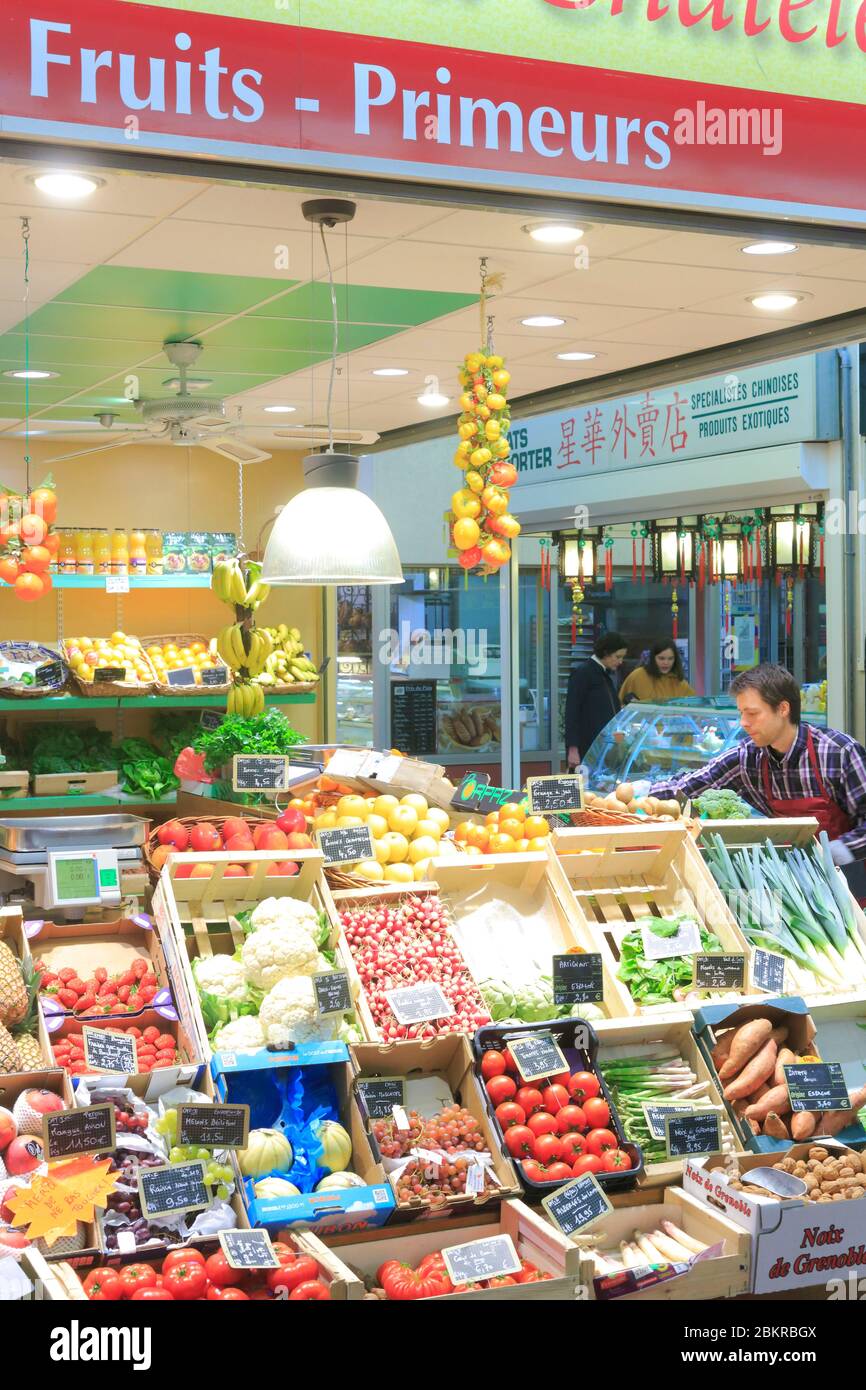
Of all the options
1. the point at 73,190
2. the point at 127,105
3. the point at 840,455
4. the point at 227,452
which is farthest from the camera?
the point at 840,455

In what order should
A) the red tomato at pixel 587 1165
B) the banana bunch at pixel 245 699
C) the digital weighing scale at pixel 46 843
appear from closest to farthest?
the red tomato at pixel 587 1165 < the digital weighing scale at pixel 46 843 < the banana bunch at pixel 245 699

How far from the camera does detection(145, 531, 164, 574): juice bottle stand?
7758mm

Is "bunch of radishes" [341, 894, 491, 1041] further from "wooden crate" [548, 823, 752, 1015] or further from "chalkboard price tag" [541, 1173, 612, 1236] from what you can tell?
"chalkboard price tag" [541, 1173, 612, 1236]

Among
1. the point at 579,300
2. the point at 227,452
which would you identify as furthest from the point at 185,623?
the point at 579,300

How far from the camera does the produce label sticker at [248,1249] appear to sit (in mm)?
2676

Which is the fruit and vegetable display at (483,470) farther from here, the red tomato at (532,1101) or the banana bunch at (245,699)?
the red tomato at (532,1101)

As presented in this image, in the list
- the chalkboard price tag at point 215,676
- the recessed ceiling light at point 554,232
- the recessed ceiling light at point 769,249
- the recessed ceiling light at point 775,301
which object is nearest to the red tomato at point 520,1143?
the recessed ceiling light at point 554,232

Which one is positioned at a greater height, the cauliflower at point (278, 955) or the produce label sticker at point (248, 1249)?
the cauliflower at point (278, 955)

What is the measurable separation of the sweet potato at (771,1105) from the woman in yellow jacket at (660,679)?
6.04 metres

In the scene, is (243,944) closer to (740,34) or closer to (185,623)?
(740,34)

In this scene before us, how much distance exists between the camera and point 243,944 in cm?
370

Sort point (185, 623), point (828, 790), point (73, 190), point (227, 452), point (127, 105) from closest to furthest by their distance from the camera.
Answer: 1. point (127, 105)
2. point (73, 190)
3. point (828, 790)
4. point (227, 452)
5. point (185, 623)

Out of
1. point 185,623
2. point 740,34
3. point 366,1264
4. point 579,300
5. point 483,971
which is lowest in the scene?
point 366,1264

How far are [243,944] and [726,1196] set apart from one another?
1443mm
